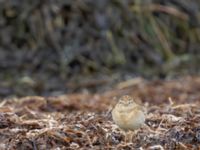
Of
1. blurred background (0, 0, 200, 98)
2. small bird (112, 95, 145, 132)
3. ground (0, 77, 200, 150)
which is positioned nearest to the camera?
small bird (112, 95, 145, 132)

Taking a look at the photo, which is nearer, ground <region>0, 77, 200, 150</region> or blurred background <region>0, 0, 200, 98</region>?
ground <region>0, 77, 200, 150</region>

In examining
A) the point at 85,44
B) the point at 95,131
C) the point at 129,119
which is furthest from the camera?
the point at 85,44

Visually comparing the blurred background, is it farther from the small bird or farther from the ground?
the small bird

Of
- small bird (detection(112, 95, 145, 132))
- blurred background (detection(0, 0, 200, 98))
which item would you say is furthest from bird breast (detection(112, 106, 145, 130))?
blurred background (detection(0, 0, 200, 98))

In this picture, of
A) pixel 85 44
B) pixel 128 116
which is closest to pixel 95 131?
pixel 128 116

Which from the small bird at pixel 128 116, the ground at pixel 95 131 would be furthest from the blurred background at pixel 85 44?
the small bird at pixel 128 116

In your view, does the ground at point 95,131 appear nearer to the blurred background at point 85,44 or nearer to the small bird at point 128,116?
the small bird at point 128,116

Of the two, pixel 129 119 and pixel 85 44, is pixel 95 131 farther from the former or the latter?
pixel 85 44

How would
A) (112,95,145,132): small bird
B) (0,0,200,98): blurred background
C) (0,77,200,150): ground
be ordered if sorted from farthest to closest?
(0,0,200,98): blurred background → (0,77,200,150): ground → (112,95,145,132): small bird

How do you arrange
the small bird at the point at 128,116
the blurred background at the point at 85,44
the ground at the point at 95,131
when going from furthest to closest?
1. the blurred background at the point at 85,44
2. the ground at the point at 95,131
3. the small bird at the point at 128,116

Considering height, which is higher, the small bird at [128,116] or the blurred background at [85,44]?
the blurred background at [85,44]
